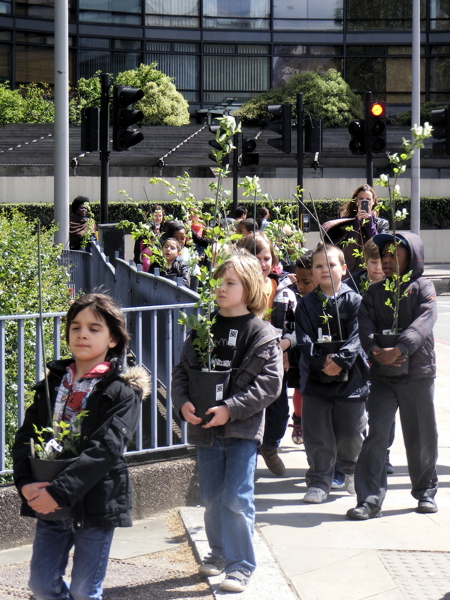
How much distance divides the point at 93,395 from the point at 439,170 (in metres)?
29.4

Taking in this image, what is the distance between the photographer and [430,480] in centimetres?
540

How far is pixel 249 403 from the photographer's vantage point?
4.16m

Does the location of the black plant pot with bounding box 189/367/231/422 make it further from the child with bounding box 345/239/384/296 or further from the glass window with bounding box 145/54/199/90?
the glass window with bounding box 145/54/199/90

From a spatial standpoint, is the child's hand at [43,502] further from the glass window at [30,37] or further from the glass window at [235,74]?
the glass window at [235,74]

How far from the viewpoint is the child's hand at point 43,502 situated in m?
3.32

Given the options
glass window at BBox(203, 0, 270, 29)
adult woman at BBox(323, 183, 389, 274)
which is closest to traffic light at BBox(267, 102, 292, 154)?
adult woman at BBox(323, 183, 389, 274)

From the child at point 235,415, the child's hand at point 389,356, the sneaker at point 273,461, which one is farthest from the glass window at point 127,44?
the child at point 235,415

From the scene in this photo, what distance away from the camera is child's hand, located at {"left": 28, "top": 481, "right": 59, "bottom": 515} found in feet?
10.9

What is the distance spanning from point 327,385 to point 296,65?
40.5 metres

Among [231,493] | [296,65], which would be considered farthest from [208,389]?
[296,65]

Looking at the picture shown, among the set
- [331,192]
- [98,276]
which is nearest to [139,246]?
[98,276]

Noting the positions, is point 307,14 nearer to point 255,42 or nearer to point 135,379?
point 255,42

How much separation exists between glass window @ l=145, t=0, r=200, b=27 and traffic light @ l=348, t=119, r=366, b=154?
106 feet

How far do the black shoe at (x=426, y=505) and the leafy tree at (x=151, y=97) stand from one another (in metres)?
31.7
